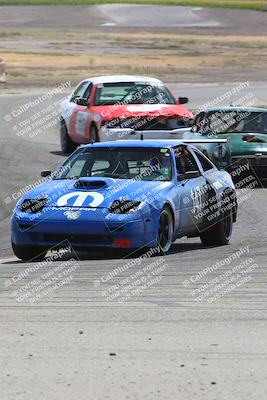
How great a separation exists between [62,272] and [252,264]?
6.35 ft

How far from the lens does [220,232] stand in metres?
14.0

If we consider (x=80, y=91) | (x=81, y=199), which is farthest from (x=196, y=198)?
(x=80, y=91)

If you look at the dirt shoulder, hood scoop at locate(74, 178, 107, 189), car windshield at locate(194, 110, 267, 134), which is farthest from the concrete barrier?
hood scoop at locate(74, 178, 107, 189)

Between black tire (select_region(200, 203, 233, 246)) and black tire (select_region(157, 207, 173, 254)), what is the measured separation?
128 cm

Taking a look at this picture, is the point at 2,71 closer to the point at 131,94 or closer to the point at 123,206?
the point at 131,94

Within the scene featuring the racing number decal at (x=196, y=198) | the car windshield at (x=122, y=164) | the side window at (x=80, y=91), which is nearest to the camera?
the car windshield at (x=122, y=164)

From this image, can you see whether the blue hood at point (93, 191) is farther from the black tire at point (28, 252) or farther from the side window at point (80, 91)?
the side window at point (80, 91)

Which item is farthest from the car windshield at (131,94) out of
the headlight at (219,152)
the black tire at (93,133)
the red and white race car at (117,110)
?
the headlight at (219,152)

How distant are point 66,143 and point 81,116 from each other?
3.87 ft

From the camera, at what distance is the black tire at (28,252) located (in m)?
12.4

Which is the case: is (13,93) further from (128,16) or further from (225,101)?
(128,16)

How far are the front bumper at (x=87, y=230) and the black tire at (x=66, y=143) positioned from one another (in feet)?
38.3

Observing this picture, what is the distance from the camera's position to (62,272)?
35.1ft

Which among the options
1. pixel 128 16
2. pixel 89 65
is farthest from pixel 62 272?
pixel 128 16
